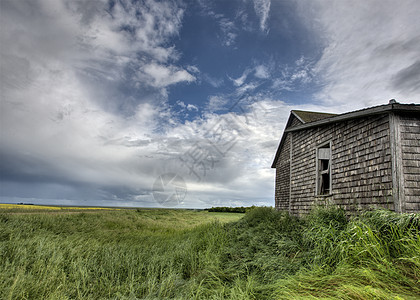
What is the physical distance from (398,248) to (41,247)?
28.2ft

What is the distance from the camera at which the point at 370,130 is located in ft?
25.0

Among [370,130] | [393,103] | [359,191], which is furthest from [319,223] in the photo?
[393,103]

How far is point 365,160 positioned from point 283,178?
26.4ft

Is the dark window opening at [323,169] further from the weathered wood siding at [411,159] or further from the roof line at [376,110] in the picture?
the weathered wood siding at [411,159]

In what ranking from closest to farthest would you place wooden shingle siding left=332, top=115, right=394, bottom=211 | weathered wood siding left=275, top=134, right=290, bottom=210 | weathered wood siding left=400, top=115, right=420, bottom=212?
1. weathered wood siding left=400, top=115, right=420, bottom=212
2. wooden shingle siding left=332, top=115, right=394, bottom=211
3. weathered wood siding left=275, top=134, right=290, bottom=210

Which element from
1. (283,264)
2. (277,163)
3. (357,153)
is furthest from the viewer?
(277,163)

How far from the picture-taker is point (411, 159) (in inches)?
262

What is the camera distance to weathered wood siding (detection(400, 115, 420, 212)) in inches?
253

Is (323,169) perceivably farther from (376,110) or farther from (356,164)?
(376,110)

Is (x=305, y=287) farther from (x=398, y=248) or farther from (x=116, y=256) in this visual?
(x=116, y=256)

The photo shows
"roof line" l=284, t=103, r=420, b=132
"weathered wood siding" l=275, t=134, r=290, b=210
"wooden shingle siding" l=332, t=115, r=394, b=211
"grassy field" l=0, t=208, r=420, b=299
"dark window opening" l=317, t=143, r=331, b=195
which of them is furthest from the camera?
"weathered wood siding" l=275, t=134, r=290, b=210

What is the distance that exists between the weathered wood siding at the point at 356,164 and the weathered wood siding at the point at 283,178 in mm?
3252

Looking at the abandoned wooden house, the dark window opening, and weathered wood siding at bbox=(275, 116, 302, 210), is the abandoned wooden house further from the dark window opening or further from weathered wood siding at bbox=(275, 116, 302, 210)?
weathered wood siding at bbox=(275, 116, 302, 210)

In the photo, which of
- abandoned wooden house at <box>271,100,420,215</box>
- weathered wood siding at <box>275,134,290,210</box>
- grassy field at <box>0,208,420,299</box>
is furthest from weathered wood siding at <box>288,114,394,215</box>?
weathered wood siding at <box>275,134,290,210</box>
